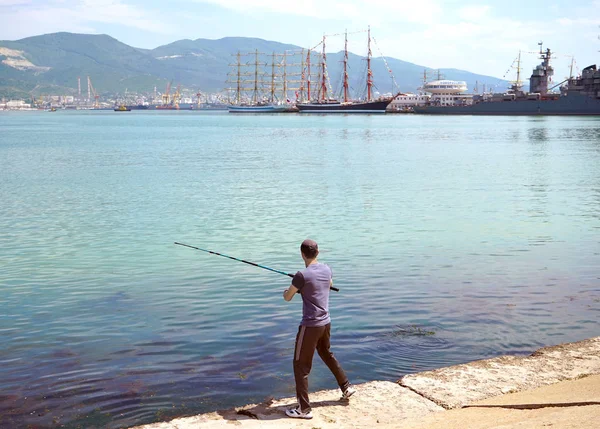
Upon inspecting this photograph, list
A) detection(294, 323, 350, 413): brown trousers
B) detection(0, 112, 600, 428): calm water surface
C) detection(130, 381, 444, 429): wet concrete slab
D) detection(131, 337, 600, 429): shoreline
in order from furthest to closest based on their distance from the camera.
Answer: detection(0, 112, 600, 428): calm water surface → detection(294, 323, 350, 413): brown trousers → detection(130, 381, 444, 429): wet concrete slab → detection(131, 337, 600, 429): shoreline

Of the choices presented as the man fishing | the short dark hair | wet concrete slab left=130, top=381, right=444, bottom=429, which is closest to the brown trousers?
the man fishing

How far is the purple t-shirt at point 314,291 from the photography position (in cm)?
753

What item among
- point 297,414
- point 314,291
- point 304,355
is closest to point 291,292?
point 314,291

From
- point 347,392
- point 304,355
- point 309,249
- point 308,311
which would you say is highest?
point 309,249

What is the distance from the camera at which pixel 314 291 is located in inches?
298

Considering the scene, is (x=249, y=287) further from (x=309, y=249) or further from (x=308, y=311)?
(x=309, y=249)

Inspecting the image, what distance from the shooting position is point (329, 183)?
131ft

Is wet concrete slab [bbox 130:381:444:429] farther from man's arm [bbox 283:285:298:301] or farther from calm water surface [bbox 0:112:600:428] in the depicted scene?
man's arm [bbox 283:285:298:301]

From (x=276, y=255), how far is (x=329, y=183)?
2138 centimetres

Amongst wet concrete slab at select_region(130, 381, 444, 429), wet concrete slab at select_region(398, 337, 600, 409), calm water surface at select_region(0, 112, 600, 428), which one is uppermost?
wet concrete slab at select_region(398, 337, 600, 409)

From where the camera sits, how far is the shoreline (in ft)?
23.7

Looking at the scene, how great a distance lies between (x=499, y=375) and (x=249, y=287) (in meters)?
7.32

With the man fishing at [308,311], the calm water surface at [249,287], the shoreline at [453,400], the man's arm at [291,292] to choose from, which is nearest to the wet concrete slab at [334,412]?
the shoreline at [453,400]

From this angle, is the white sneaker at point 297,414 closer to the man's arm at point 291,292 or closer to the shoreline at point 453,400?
the shoreline at point 453,400
